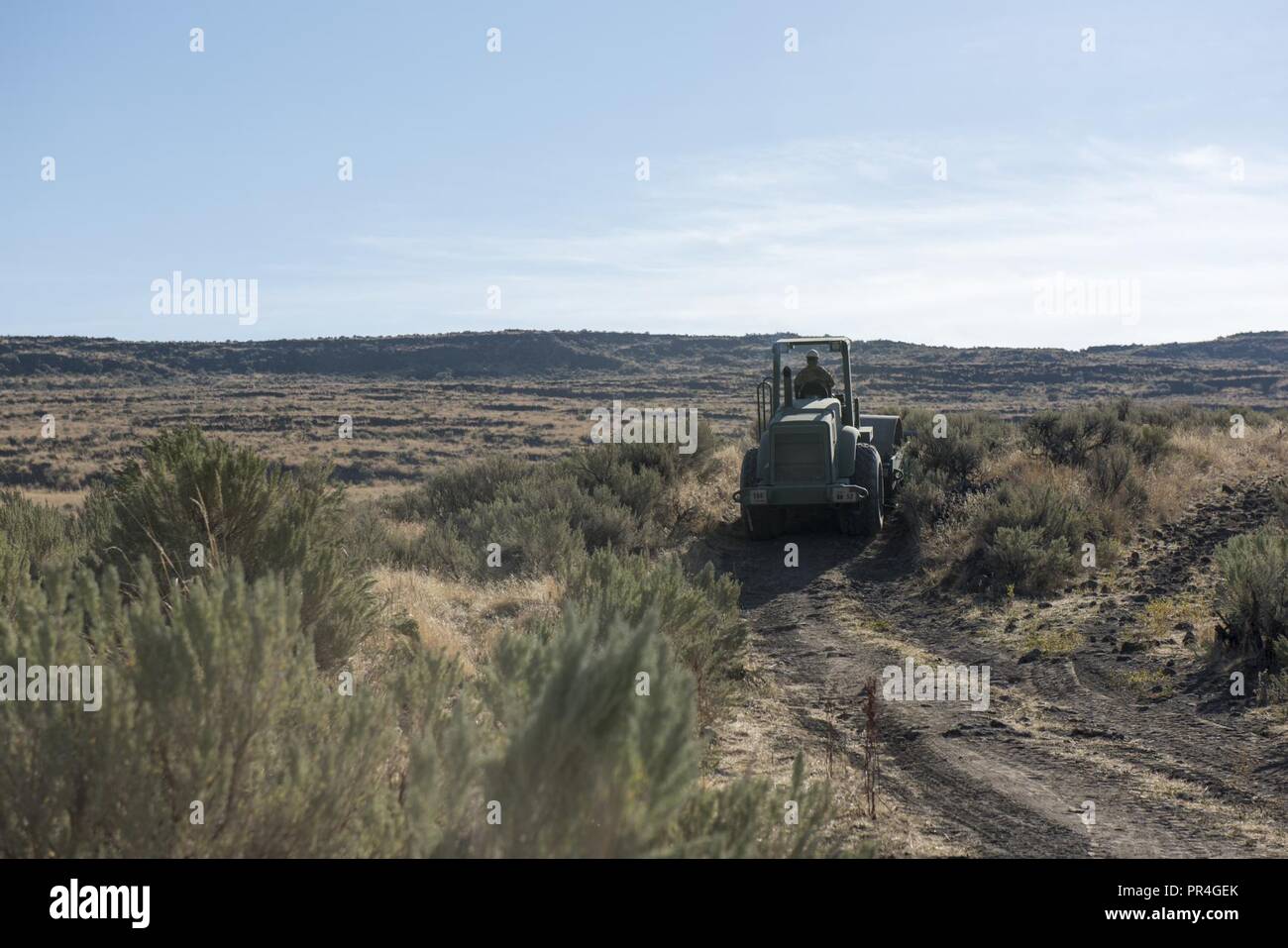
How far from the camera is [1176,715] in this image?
277 inches

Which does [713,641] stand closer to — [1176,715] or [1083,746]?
[1083,746]

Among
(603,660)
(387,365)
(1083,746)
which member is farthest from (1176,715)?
(387,365)

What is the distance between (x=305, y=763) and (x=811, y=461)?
11672 millimetres

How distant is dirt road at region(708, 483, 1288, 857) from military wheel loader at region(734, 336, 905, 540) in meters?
2.30

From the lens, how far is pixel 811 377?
15.2m

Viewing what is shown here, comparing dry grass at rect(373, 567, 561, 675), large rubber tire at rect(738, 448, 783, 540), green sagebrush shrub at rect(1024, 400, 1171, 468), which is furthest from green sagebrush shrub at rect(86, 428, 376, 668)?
green sagebrush shrub at rect(1024, 400, 1171, 468)

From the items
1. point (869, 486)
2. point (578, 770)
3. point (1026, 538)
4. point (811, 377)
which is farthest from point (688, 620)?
point (811, 377)

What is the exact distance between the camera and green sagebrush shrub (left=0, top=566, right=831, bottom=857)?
2.54 meters

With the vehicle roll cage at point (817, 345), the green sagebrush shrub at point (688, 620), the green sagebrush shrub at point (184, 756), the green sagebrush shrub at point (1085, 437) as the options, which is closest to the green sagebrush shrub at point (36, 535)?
the green sagebrush shrub at point (184, 756)

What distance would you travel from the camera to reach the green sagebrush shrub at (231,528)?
626 centimetres

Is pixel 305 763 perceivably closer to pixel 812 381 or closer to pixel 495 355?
pixel 812 381

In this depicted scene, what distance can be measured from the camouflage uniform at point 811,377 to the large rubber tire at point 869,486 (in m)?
1.36

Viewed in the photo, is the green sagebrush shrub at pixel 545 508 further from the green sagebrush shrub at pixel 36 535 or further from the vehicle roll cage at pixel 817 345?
the green sagebrush shrub at pixel 36 535

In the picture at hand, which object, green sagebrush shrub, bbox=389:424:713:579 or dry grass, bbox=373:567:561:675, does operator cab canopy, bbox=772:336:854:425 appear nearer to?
green sagebrush shrub, bbox=389:424:713:579
